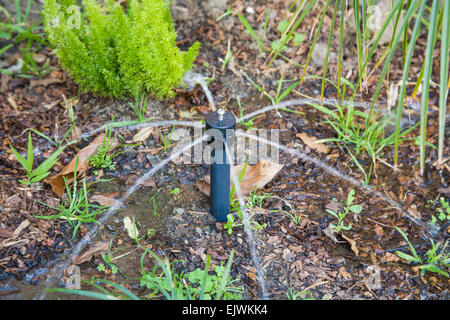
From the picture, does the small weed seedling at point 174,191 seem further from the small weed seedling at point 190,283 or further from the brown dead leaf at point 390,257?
the brown dead leaf at point 390,257

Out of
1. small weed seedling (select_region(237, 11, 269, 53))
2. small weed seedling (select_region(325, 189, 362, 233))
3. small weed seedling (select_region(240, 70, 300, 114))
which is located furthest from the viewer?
small weed seedling (select_region(237, 11, 269, 53))

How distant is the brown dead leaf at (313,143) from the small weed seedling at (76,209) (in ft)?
3.65

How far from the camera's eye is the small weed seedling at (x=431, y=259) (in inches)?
70.4

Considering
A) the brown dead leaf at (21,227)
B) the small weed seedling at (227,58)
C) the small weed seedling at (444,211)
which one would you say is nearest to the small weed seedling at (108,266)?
the brown dead leaf at (21,227)

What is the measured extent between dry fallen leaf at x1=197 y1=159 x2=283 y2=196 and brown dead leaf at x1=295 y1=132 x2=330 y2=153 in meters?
0.26

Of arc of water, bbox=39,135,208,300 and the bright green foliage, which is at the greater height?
the bright green foliage

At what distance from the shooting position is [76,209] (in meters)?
1.87

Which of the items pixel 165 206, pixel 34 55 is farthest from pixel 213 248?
pixel 34 55

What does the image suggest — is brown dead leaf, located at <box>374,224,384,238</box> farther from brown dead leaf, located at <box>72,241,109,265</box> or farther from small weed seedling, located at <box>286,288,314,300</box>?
brown dead leaf, located at <box>72,241,109,265</box>

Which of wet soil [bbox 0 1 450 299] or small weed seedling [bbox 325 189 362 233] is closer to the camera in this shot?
wet soil [bbox 0 1 450 299]

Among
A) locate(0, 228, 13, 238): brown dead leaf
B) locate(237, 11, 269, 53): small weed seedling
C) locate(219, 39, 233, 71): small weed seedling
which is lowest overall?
locate(0, 228, 13, 238): brown dead leaf

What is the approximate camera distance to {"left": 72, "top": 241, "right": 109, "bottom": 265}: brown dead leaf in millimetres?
1729

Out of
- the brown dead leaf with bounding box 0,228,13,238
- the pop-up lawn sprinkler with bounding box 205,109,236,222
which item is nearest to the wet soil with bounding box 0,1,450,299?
the brown dead leaf with bounding box 0,228,13,238
